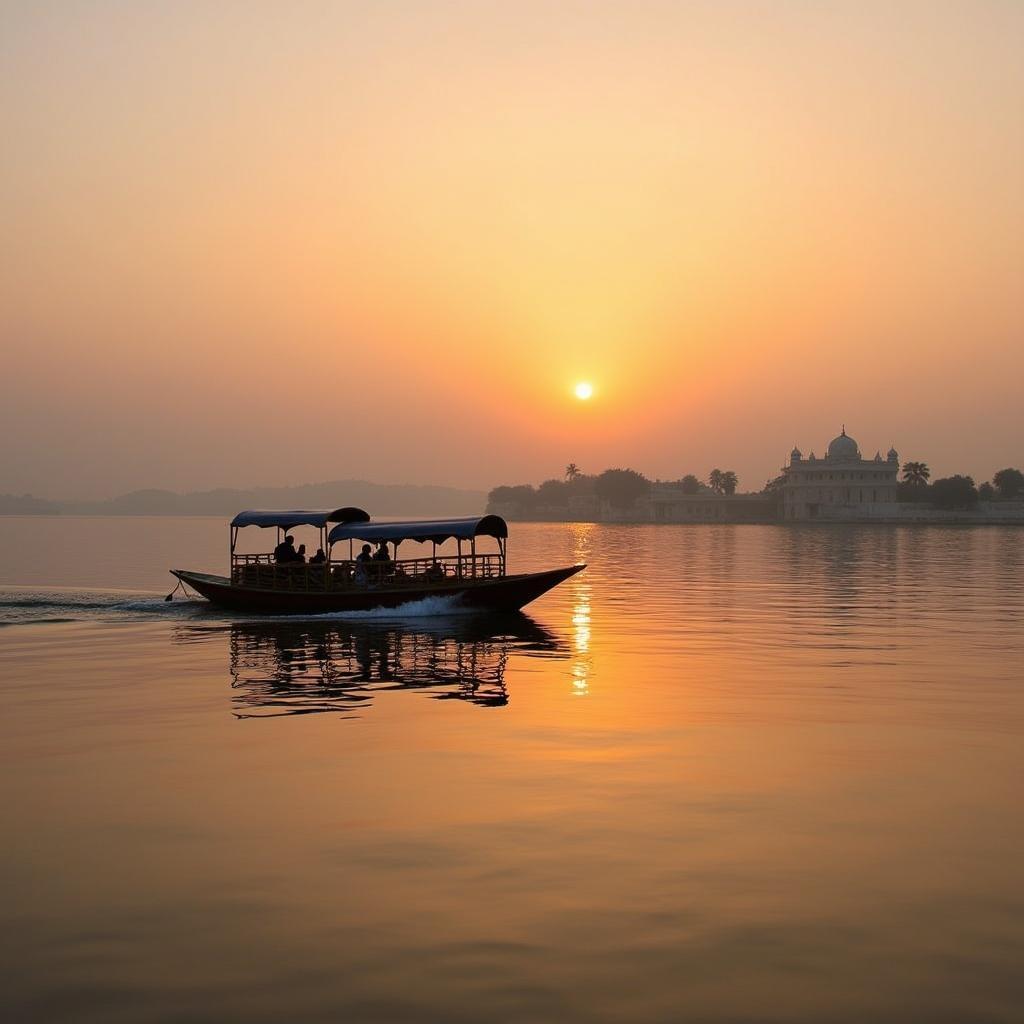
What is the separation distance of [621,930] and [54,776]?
772cm

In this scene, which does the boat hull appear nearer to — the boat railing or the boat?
the boat

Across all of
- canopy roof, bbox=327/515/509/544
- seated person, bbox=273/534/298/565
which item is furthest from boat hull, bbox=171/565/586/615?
canopy roof, bbox=327/515/509/544

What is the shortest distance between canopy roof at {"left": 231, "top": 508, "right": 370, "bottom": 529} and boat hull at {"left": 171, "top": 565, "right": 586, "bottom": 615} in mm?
2197

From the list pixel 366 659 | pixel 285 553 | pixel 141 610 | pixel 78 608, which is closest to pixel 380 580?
pixel 285 553

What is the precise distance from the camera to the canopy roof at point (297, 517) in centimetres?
3494

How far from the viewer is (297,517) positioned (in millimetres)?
34875

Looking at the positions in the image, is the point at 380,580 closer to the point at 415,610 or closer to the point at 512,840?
the point at 415,610

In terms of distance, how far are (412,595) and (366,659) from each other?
8382mm

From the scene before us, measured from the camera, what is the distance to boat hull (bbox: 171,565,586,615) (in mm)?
33000

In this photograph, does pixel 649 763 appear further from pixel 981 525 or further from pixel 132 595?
pixel 981 525

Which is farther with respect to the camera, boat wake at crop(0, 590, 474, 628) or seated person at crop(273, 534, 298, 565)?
seated person at crop(273, 534, 298, 565)

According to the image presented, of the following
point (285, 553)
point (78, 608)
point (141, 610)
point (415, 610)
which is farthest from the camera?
point (78, 608)

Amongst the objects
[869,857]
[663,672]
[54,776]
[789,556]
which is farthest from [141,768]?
[789,556]

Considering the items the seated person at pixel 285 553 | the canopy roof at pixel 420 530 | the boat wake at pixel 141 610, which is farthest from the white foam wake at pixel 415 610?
the seated person at pixel 285 553
